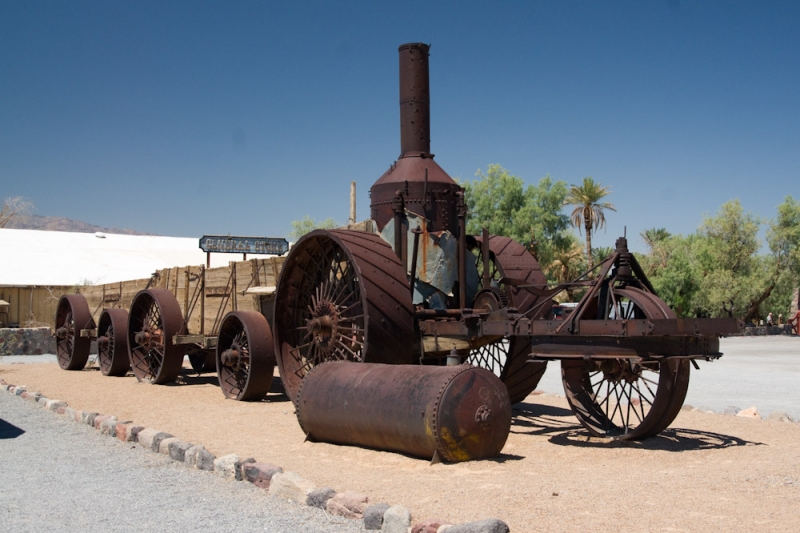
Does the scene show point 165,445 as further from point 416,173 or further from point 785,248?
point 785,248

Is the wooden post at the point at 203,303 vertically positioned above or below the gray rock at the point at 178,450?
above

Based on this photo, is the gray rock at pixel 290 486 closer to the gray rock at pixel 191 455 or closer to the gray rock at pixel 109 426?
the gray rock at pixel 191 455

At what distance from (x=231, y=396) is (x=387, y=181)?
4.12m

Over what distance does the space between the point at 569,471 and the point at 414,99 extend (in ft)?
18.4

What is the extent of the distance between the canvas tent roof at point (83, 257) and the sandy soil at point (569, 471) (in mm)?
25028

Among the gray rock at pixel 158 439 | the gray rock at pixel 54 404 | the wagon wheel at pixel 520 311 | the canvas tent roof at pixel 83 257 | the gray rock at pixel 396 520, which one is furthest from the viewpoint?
the canvas tent roof at pixel 83 257

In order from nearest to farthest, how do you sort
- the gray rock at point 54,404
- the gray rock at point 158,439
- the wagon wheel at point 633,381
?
the wagon wheel at point 633,381 < the gray rock at point 158,439 < the gray rock at point 54,404

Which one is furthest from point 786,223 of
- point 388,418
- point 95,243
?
point 388,418

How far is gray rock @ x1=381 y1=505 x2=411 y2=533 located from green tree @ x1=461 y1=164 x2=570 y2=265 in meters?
36.8

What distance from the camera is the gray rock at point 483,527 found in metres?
4.52

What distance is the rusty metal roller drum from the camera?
6.56m

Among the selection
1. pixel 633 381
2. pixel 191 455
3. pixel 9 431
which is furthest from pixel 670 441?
pixel 9 431

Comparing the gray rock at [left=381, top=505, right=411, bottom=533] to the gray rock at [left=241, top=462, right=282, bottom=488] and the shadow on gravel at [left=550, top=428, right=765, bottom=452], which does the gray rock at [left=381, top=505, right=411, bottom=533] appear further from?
the shadow on gravel at [left=550, top=428, right=765, bottom=452]

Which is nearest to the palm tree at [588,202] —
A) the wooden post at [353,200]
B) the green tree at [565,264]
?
the green tree at [565,264]
